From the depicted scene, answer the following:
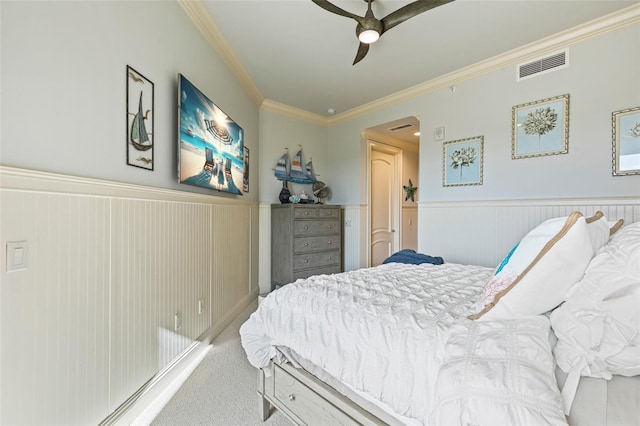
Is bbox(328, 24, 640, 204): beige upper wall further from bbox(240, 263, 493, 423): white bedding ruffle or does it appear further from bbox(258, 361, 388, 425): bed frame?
bbox(258, 361, 388, 425): bed frame

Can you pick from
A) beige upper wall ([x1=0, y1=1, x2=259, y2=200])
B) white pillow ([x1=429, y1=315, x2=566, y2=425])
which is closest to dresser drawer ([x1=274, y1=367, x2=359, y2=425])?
white pillow ([x1=429, y1=315, x2=566, y2=425])

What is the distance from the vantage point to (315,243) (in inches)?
144

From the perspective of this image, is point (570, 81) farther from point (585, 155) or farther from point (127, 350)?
point (127, 350)

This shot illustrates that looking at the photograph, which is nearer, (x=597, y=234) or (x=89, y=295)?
(x=597, y=234)

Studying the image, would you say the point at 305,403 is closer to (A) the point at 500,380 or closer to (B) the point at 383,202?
(A) the point at 500,380

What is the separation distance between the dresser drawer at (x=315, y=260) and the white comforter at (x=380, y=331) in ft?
5.97

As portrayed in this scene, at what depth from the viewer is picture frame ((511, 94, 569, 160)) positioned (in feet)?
7.66

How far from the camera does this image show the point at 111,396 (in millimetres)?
1267

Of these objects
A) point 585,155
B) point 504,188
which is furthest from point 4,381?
point 585,155

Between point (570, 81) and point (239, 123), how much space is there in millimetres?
3072

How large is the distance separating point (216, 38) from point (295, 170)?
1979 mm

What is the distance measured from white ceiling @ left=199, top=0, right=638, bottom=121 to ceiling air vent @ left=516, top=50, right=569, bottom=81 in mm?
200

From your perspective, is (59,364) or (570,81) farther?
(570,81)

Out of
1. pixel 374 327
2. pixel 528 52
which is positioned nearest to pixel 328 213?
pixel 528 52
